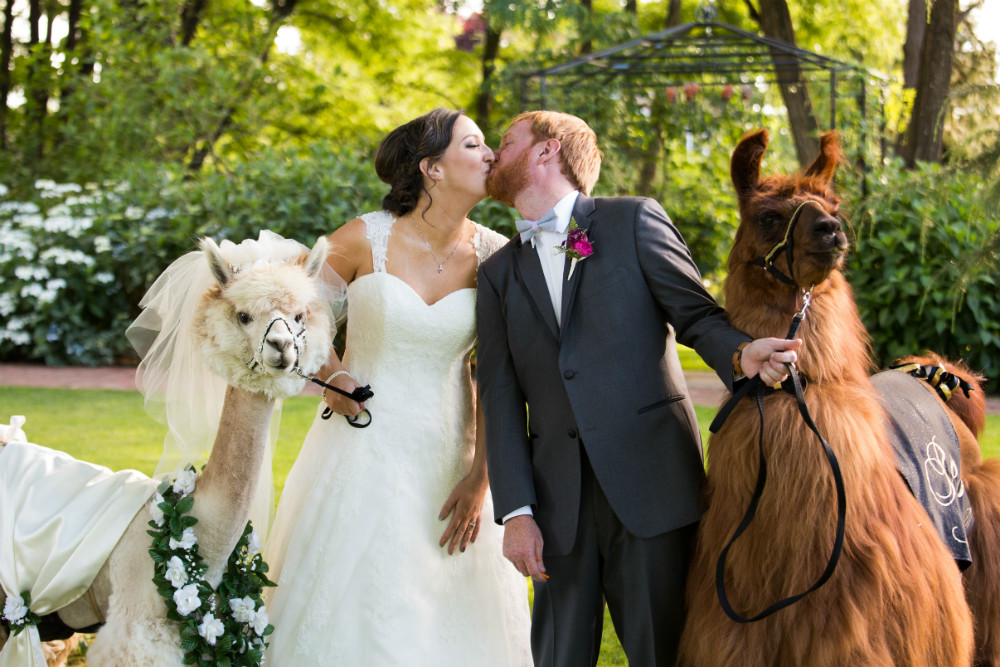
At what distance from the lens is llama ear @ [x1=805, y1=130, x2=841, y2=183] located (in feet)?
7.98

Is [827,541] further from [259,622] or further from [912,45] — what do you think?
[912,45]

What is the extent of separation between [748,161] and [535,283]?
744 mm

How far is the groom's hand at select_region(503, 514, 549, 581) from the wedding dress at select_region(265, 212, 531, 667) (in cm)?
57

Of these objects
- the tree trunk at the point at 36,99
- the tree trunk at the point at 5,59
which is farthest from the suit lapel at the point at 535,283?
the tree trunk at the point at 5,59

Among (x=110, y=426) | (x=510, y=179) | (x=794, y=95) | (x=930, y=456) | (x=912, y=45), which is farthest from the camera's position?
(x=912, y=45)

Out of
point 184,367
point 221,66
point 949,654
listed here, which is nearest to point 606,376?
point 949,654

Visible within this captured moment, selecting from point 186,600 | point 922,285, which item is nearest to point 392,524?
point 186,600

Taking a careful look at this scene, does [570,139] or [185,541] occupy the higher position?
[570,139]

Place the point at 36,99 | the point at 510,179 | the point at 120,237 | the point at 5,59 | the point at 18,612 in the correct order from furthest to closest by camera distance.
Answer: the point at 5,59 < the point at 36,99 < the point at 120,237 < the point at 510,179 < the point at 18,612

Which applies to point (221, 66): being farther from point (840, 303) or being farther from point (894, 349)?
point (840, 303)

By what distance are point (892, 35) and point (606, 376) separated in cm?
1720

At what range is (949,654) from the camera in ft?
7.81

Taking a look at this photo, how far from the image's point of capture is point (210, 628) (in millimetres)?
2691

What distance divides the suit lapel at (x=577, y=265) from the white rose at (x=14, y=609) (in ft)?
6.35
